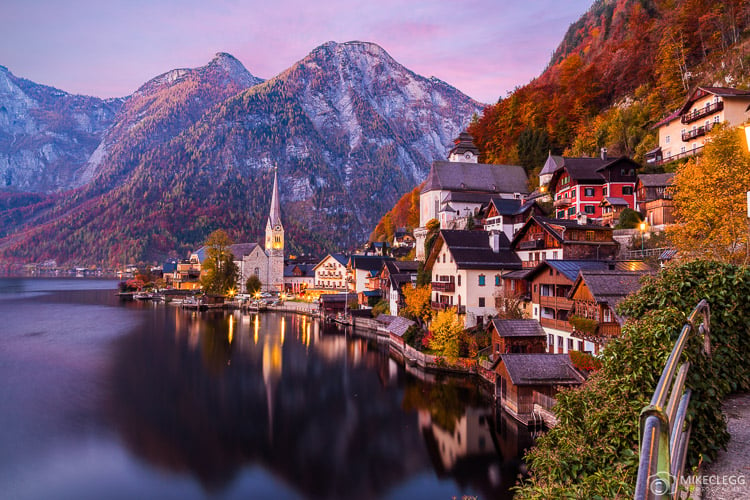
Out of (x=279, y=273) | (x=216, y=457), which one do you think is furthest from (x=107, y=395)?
(x=279, y=273)

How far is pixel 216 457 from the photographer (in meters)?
22.9

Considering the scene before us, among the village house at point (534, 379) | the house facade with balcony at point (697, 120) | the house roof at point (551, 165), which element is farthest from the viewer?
the house roof at point (551, 165)

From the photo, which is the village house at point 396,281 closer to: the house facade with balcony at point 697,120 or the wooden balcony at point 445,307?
the wooden balcony at point 445,307

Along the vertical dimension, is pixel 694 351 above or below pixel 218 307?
above

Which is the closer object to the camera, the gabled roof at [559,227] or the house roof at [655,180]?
the gabled roof at [559,227]

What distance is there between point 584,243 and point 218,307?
79797 millimetres

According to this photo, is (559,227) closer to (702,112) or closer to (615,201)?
(615,201)

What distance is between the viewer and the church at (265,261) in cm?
11412

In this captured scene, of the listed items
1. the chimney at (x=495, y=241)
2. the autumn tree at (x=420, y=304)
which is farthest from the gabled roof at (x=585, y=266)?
the autumn tree at (x=420, y=304)

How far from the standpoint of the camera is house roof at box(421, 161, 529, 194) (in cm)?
7212

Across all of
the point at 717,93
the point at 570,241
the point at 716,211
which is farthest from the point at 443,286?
Answer: the point at 717,93

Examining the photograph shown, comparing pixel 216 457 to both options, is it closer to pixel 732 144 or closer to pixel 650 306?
pixel 650 306

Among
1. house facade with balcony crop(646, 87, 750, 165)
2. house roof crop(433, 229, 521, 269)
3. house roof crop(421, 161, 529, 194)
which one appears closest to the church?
house roof crop(421, 161, 529, 194)

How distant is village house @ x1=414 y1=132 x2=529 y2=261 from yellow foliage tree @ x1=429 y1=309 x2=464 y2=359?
3297cm
